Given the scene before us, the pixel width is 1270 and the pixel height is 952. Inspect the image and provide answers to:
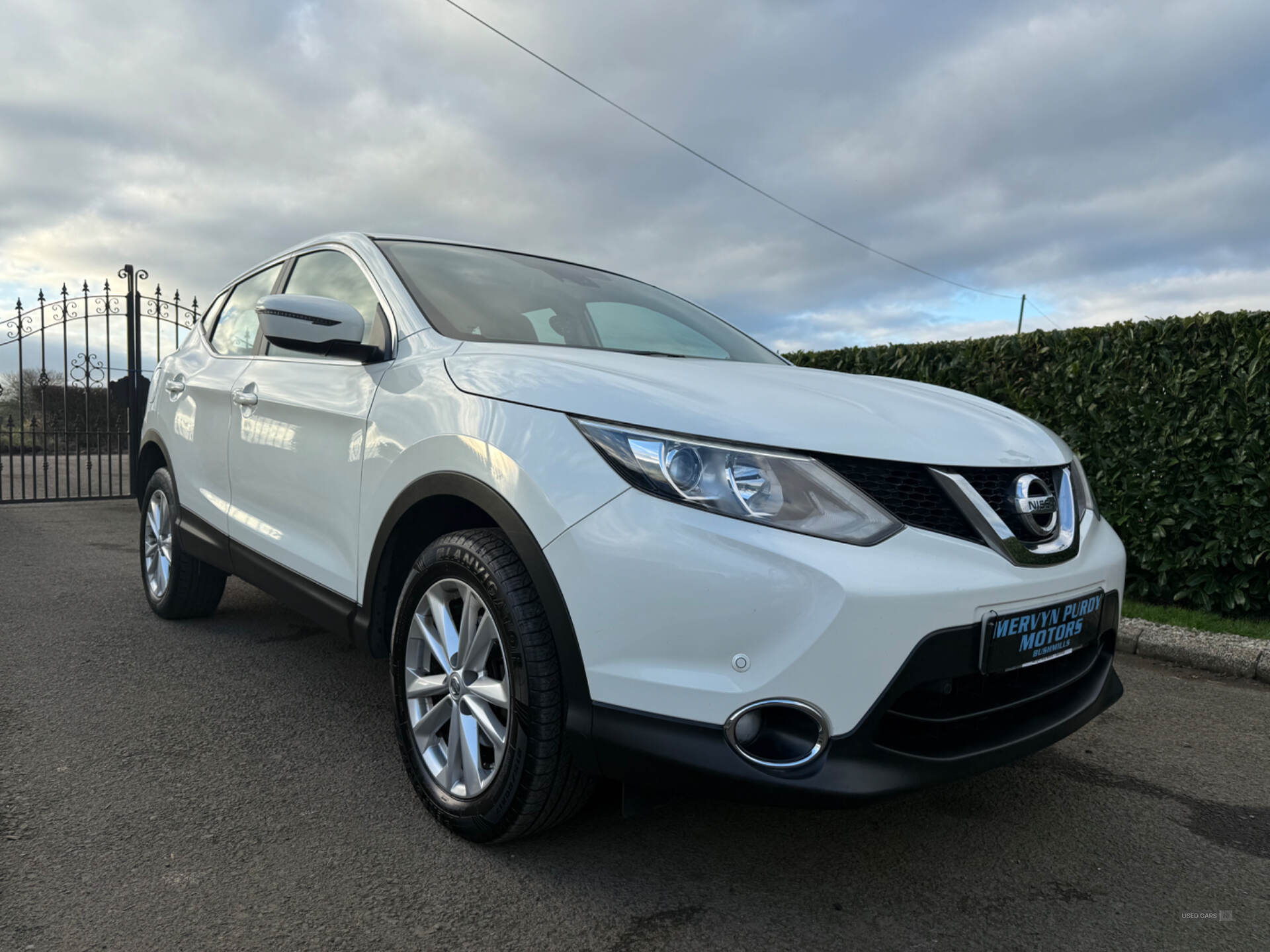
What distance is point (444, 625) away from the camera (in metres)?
2.23

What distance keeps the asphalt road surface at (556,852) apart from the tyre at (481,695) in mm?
156

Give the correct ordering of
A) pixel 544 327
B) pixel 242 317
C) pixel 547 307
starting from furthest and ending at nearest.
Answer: pixel 242 317 → pixel 547 307 → pixel 544 327

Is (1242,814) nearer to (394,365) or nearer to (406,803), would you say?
(406,803)

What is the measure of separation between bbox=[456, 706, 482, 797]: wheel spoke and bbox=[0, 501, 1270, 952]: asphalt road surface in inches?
6.8

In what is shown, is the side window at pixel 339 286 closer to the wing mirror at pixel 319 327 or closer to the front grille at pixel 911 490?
the wing mirror at pixel 319 327

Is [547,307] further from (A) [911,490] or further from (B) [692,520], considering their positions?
(A) [911,490]

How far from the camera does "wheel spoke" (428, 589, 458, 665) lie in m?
2.21

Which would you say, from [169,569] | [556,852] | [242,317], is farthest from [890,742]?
[169,569]

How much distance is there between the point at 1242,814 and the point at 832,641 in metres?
1.76

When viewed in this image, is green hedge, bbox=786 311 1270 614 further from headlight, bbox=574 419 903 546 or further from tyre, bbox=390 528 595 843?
tyre, bbox=390 528 595 843

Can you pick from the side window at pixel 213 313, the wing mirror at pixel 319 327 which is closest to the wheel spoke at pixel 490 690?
the wing mirror at pixel 319 327

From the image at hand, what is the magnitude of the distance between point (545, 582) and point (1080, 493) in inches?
56.8

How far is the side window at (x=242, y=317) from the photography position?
Answer: 3.69 metres

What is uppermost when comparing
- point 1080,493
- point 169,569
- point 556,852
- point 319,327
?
point 319,327
